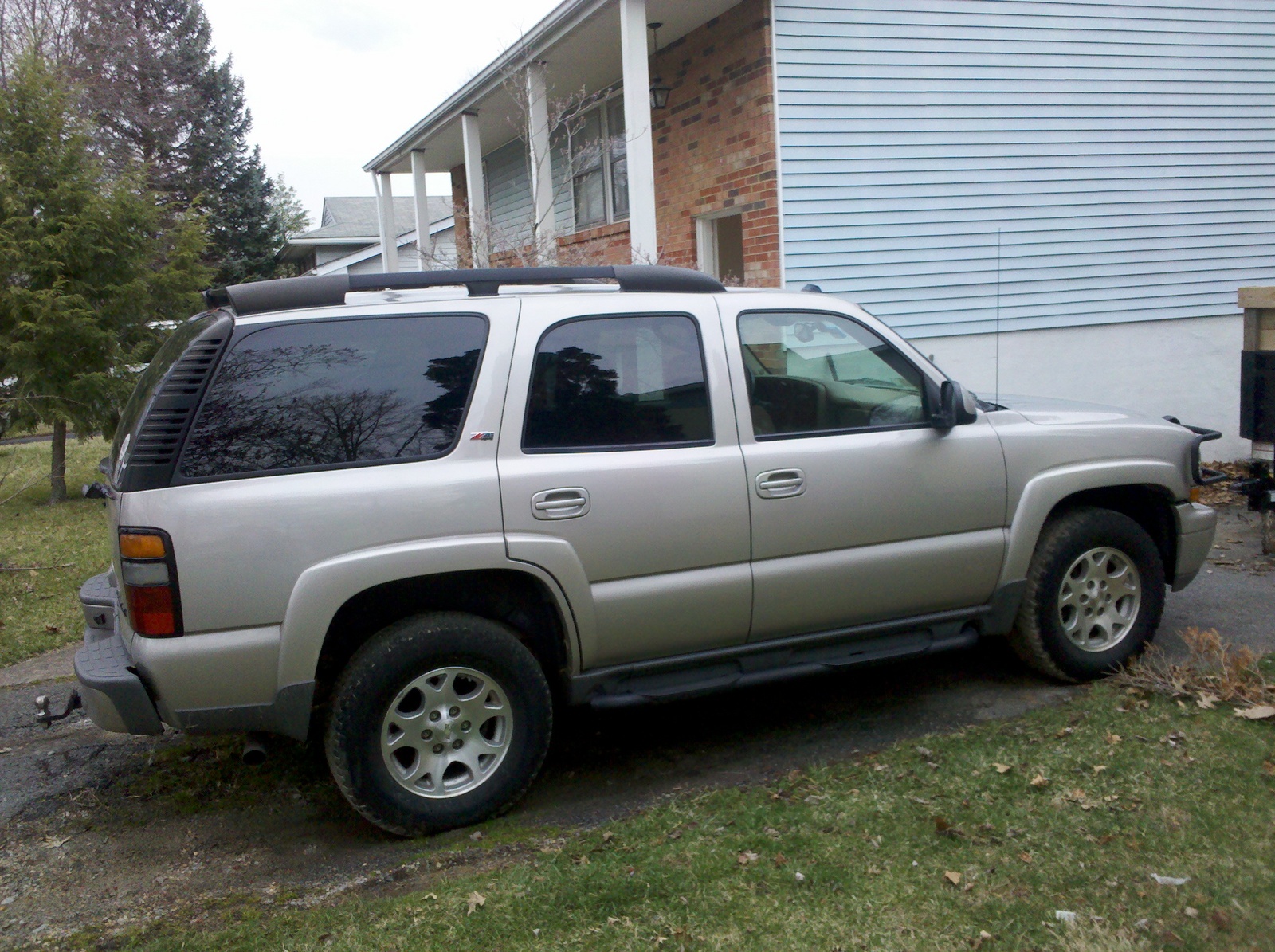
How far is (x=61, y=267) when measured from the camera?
11078 millimetres

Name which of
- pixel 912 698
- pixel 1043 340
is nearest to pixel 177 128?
pixel 1043 340

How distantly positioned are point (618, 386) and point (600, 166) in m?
9.87

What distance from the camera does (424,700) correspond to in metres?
3.71

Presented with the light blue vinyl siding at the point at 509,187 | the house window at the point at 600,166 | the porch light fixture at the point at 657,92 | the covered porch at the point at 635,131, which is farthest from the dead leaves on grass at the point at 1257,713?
the light blue vinyl siding at the point at 509,187

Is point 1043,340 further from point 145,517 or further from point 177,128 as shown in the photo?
point 177,128

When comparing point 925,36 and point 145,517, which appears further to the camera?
point 925,36

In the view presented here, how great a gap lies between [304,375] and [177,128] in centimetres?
3167

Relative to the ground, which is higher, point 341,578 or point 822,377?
point 822,377

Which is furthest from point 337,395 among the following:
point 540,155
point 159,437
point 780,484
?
point 540,155

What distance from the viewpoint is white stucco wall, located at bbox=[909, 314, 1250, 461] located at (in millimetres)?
10781

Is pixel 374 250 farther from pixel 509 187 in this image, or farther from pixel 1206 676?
pixel 1206 676

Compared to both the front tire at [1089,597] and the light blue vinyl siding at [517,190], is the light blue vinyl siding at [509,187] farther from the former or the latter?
the front tire at [1089,597]

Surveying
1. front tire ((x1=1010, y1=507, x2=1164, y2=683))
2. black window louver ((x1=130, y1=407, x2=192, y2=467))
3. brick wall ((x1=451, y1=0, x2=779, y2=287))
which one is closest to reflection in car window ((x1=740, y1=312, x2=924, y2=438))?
front tire ((x1=1010, y1=507, x2=1164, y2=683))

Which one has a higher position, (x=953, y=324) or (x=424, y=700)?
(x=953, y=324)
